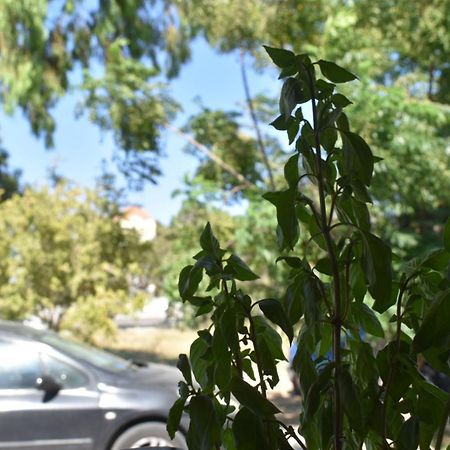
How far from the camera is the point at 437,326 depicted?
0.96 metres

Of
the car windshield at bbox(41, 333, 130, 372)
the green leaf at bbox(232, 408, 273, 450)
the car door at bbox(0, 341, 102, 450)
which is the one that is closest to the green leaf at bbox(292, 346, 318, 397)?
the green leaf at bbox(232, 408, 273, 450)

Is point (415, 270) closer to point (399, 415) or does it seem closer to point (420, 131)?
point (399, 415)

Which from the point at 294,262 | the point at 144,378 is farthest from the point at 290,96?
the point at 144,378

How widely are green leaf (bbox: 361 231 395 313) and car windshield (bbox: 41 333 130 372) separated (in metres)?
4.34

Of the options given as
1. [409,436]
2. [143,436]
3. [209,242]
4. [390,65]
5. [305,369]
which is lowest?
[143,436]

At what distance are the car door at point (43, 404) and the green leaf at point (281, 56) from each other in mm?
4097

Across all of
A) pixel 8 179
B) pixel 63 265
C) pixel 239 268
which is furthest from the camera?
pixel 8 179

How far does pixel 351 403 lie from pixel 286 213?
0.34 m

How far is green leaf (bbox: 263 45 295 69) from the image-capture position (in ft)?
3.57

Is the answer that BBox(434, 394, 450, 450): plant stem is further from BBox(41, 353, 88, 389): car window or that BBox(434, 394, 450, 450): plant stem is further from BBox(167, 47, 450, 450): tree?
BBox(41, 353, 88, 389): car window

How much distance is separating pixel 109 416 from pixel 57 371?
22.5 inches

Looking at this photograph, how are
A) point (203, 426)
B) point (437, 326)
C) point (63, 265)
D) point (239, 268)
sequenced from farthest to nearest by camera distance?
point (63, 265) < point (239, 268) < point (203, 426) < point (437, 326)

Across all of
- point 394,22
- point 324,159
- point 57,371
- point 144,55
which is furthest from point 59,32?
point 324,159

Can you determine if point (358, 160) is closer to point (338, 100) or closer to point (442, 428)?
point (338, 100)
